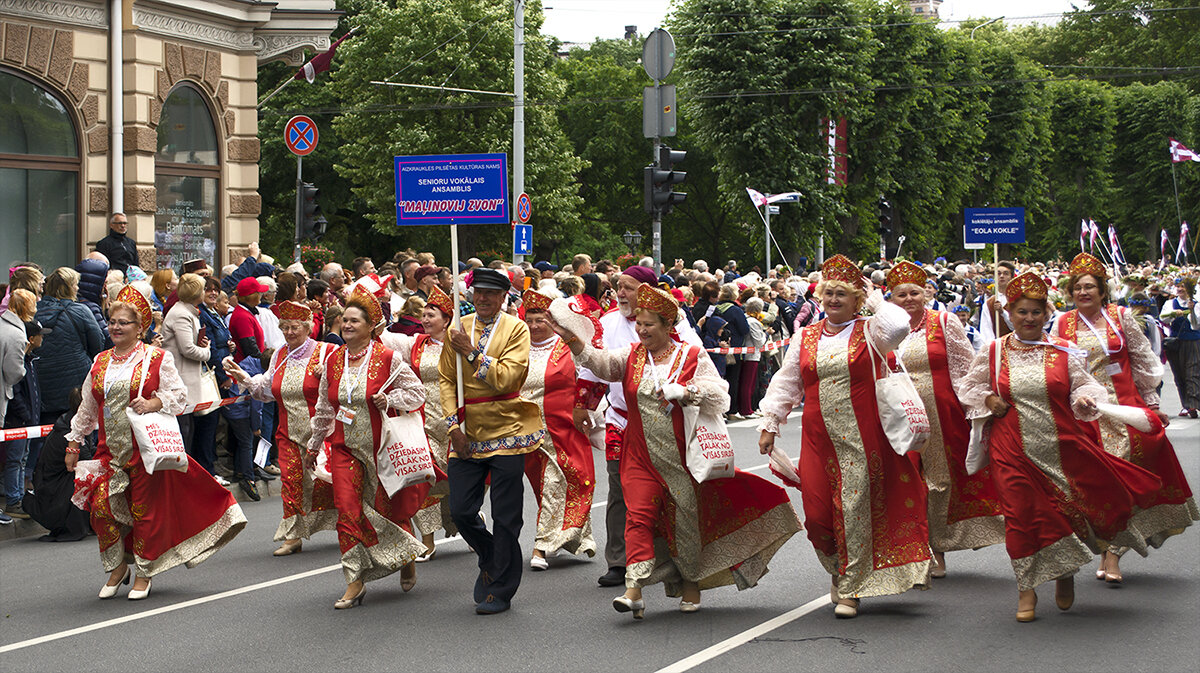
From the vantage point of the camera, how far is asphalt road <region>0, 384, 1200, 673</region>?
7.05 m

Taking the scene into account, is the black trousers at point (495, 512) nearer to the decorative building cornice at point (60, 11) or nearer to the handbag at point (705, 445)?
the handbag at point (705, 445)

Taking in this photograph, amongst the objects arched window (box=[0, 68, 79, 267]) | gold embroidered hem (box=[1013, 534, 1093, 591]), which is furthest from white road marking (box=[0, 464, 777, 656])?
arched window (box=[0, 68, 79, 267])

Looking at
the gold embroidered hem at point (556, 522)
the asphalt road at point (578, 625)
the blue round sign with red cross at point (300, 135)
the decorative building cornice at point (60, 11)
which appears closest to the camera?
the asphalt road at point (578, 625)

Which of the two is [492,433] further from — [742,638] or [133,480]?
[133,480]

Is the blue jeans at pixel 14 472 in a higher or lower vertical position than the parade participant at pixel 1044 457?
lower

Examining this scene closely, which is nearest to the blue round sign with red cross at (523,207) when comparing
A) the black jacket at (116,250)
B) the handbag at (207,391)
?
the black jacket at (116,250)

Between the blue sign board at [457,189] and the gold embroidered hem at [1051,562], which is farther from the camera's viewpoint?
the blue sign board at [457,189]

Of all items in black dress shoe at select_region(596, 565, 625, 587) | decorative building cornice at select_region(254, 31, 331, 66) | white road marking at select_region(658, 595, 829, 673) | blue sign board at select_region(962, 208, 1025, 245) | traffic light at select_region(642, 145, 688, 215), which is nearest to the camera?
white road marking at select_region(658, 595, 829, 673)

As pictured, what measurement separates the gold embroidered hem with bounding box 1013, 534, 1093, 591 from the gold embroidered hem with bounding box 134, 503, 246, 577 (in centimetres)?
441

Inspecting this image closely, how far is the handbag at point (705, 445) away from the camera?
→ 25.2 feet

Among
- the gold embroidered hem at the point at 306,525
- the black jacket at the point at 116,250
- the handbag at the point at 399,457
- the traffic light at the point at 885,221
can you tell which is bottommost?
the gold embroidered hem at the point at 306,525

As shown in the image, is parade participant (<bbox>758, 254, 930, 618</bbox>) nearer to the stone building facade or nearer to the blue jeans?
the blue jeans

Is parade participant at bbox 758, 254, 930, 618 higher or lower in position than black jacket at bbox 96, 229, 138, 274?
lower

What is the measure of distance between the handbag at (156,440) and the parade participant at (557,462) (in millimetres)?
2184
